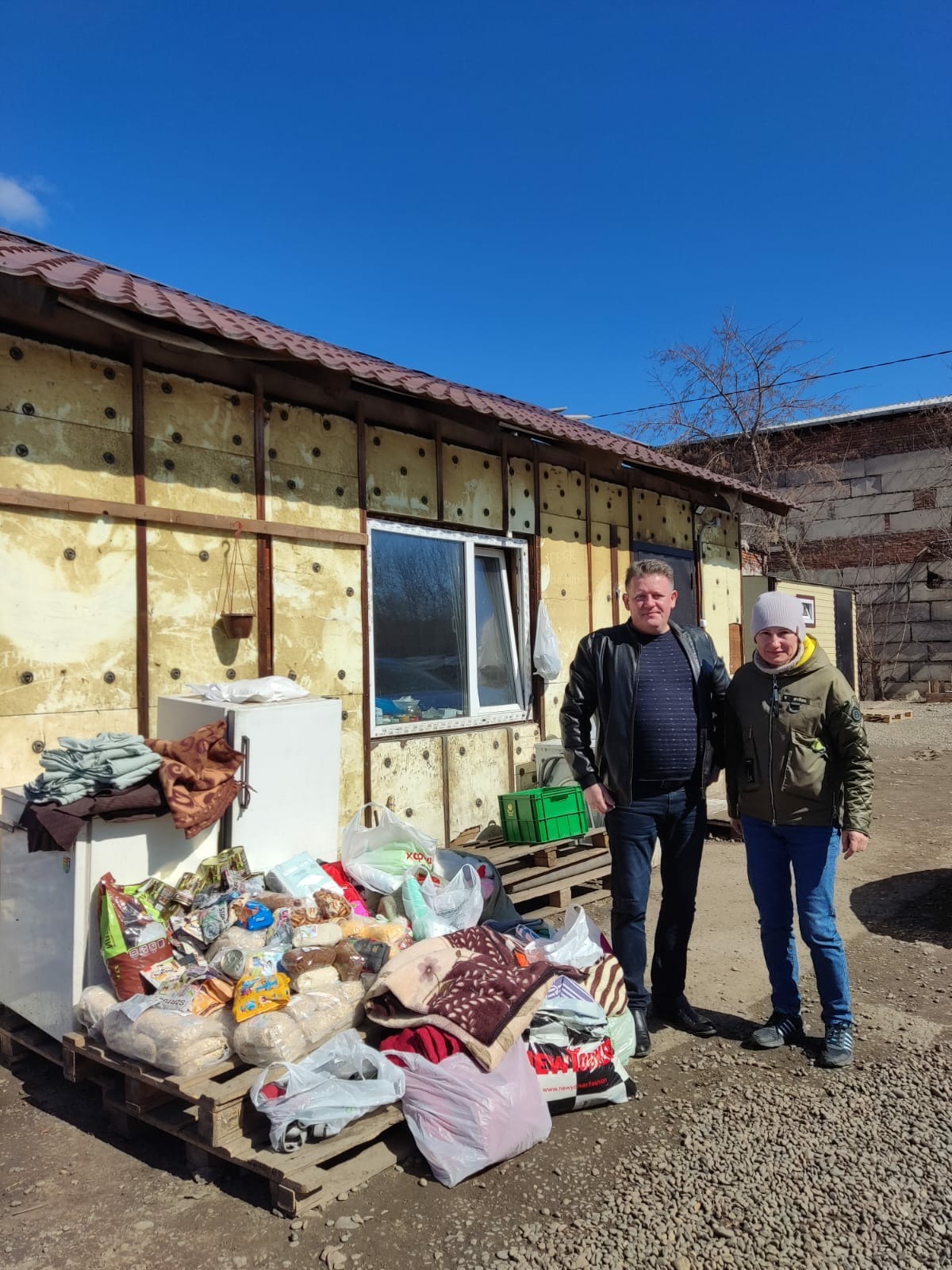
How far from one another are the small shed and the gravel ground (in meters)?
7.42

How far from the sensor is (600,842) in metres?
6.16

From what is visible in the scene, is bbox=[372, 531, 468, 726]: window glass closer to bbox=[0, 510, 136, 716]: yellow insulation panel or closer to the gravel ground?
bbox=[0, 510, 136, 716]: yellow insulation panel

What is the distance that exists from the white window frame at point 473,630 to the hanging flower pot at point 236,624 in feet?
3.23

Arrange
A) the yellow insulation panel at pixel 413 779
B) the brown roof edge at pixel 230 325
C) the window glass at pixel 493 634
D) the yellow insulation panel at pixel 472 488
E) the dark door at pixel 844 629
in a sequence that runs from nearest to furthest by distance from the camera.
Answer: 1. the brown roof edge at pixel 230 325
2. the yellow insulation panel at pixel 413 779
3. the yellow insulation panel at pixel 472 488
4. the window glass at pixel 493 634
5. the dark door at pixel 844 629

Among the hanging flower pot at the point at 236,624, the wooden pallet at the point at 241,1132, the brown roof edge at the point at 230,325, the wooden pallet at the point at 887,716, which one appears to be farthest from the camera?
the wooden pallet at the point at 887,716

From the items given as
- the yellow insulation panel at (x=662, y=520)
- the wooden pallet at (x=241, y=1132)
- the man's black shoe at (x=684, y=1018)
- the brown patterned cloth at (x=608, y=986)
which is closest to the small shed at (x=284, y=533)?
the yellow insulation panel at (x=662, y=520)

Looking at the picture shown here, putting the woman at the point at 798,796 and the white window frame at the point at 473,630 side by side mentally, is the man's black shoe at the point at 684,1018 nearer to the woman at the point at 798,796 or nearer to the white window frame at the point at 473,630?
the woman at the point at 798,796

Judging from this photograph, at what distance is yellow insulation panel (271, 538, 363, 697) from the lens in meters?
5.15

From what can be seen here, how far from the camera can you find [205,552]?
15.7ft

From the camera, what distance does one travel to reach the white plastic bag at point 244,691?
439 centimetres

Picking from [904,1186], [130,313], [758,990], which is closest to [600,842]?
[758,990]

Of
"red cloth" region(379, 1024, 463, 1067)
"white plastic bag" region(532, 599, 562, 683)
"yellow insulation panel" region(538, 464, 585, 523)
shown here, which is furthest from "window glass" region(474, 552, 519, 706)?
"red cloth" region(379, 1024, 463, 1067)

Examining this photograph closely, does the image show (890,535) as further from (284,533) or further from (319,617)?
(284,533)

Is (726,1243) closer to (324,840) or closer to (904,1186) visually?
(904,1186)
